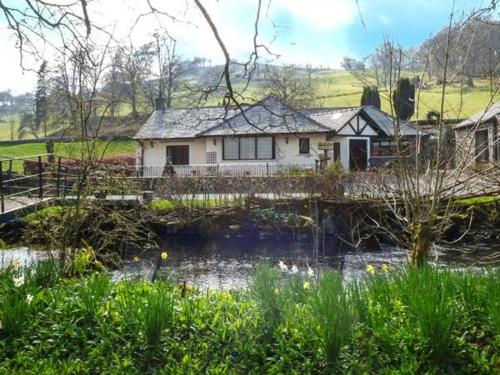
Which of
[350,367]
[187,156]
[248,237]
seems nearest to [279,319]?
[350,367]

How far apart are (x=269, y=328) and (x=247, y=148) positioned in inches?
1161

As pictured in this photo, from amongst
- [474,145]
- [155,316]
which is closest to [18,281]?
[155,316]

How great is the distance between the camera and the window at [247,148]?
32.8 meters

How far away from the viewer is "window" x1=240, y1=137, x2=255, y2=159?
32812mm

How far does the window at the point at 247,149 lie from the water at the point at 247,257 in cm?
1557

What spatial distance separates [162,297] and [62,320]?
2.83ft

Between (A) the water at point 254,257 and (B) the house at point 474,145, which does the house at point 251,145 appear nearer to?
(A) the water at point 254,257

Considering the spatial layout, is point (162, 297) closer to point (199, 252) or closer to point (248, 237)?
point (199, 252)

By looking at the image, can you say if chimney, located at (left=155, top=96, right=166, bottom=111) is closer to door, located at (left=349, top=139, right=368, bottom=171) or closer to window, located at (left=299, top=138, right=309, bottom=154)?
window, located at (left=299, top=138, right=309, bottom=154)

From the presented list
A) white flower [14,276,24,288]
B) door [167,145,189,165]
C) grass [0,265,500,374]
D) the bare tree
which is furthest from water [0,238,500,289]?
door [167,145,189,165]

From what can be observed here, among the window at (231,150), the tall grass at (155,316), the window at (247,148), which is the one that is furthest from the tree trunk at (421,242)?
the window at (231,150)

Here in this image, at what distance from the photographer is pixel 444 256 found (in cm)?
1427

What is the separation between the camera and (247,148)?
3294 centimetres

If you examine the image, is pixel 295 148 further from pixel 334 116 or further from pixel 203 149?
pixel 203 149
